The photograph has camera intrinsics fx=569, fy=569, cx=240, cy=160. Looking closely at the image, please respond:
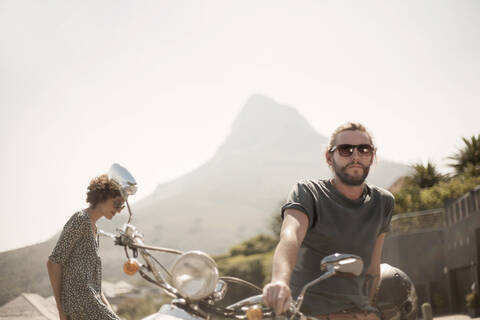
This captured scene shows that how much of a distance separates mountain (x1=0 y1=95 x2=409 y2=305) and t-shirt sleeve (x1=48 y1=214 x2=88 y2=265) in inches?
2922

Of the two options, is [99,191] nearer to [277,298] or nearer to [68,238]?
[68,238]

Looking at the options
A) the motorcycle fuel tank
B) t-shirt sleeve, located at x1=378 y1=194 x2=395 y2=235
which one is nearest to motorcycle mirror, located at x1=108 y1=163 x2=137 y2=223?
the motorcycle fuel tank

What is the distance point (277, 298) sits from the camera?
165cm

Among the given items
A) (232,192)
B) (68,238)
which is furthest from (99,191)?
(232,192)

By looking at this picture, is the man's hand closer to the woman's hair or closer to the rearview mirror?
the rearview mirror

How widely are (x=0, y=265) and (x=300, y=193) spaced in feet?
21.2

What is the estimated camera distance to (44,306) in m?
6.76

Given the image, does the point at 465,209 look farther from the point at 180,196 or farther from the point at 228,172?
the point at 228,172

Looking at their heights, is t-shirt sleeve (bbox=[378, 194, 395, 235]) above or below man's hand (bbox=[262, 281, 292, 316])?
above

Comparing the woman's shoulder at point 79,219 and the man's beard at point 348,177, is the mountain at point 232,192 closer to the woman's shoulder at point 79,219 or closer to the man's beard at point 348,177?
the woman's shoulder at point 79,219

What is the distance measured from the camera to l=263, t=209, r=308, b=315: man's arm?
165cm

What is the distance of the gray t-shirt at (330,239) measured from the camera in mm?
2324

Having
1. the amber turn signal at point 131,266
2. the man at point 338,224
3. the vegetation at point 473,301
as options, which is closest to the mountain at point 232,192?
the vegetation at point 473,301

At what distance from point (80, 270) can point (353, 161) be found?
1.81 m
